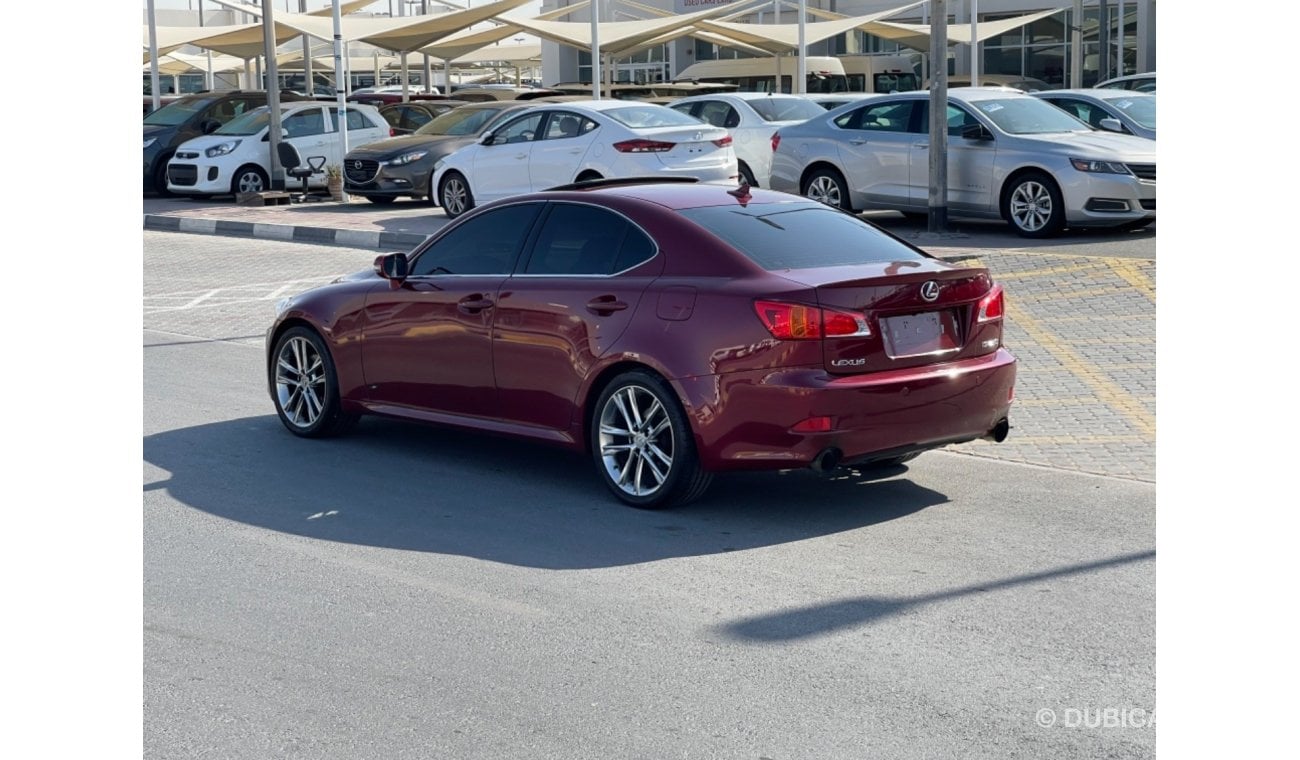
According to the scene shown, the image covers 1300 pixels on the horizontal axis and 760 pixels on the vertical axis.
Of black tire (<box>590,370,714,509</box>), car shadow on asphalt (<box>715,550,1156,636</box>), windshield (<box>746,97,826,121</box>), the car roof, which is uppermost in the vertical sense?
windshield (<box>746,97,826,121</box>)

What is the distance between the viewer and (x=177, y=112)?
2806cm

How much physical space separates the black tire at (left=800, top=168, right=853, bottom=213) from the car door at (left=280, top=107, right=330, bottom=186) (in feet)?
33.7

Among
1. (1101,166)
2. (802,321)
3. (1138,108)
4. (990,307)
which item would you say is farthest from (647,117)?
(802,321)

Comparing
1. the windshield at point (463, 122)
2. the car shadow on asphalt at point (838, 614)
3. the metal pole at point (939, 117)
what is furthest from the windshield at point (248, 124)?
the car shadow on asphalt at point (838, 614)

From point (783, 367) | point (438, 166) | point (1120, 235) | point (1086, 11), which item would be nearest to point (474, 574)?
point (783, 367)

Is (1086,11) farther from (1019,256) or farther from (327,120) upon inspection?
(1019,256)

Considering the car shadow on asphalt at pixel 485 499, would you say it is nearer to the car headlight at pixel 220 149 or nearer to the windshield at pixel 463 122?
the windshield at pixel 463 122

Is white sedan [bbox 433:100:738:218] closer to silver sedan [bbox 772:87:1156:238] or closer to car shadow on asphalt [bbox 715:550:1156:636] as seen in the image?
silver sedan [bbox 772:87:1156:238]

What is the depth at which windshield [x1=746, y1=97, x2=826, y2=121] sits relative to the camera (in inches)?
852

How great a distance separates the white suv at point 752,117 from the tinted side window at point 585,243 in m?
13.1

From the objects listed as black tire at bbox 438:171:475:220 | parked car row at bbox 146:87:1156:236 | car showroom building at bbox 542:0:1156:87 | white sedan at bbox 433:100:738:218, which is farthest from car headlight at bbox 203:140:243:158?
car showroom building at bbox 542:0:1156:87

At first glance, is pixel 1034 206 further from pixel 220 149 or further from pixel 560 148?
pixel 220 149

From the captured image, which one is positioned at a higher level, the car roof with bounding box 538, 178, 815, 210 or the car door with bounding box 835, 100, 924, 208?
the car door with bounding box 835, 100, 924, 208

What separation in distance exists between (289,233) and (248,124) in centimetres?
640
